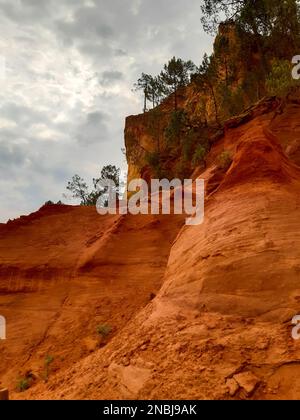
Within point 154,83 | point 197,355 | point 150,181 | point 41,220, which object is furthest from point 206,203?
point 154,83

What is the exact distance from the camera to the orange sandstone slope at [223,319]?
5.72m

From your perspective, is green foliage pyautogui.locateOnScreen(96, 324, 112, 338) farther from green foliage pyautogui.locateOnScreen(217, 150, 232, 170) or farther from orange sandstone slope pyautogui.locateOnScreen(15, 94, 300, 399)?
green foliage pyautogui.locateOnScreen(217, 150, 232, 170)

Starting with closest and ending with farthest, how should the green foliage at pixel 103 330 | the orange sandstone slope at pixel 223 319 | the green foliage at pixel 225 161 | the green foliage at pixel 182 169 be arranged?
the orange sandstone slope at pixel 223 319 → the green foliage at pixel 103 330 → the green foliage at pixel 225 161 → the green foliage at pixel 182 169

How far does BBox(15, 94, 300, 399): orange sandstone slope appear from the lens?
572 centimetres

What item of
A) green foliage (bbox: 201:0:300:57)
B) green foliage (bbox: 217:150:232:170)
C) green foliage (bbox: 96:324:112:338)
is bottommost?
green foliage (bbox: 96:324:112:338)

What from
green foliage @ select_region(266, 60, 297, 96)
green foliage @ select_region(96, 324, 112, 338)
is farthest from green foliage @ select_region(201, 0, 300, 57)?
green foliage @ select_region(96, 324, 112, 338)

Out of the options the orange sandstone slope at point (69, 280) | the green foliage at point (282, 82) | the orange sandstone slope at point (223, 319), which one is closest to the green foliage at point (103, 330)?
the orange sandstone slope at point (69, 280)

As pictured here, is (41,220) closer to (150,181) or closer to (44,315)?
(44,315)

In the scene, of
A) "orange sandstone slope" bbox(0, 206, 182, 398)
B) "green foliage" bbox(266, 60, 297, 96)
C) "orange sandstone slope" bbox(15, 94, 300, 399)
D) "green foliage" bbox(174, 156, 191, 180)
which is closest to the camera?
"orange sandstone slope" bbox(15, 94, 300, 399)

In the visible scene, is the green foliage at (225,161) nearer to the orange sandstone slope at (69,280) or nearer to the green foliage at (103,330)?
the orange sandstone slope at (69,280)

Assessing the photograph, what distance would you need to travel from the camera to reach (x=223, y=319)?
689 centimetres

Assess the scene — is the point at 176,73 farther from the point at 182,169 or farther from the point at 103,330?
the point at 103,330

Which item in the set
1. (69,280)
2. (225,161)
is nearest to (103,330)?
(69,280)
